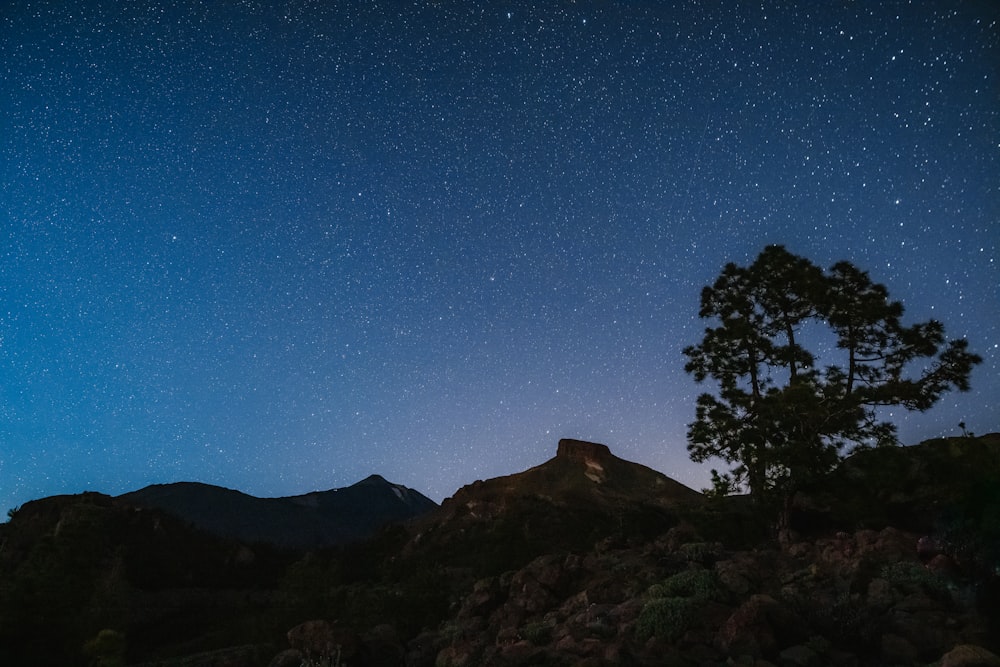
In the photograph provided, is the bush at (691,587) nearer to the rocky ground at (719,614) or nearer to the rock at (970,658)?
the rocky ground at (719,614)

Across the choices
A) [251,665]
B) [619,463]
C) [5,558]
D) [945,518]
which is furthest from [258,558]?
[619,463]

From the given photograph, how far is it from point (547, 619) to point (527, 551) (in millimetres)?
17045

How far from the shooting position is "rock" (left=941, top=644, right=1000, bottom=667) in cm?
741

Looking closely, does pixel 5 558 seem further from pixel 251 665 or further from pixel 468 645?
pixel 468 645

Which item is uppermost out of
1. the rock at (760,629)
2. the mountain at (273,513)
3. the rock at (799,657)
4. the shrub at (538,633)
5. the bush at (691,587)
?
the mountain at (273,513)

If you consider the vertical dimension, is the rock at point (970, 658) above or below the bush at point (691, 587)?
below

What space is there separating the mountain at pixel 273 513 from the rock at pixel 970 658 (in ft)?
330

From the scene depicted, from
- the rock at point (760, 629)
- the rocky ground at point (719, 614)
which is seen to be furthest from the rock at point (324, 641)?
the rock at point (760, 629)

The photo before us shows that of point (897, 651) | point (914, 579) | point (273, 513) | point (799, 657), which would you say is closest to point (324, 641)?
point (799, 657)

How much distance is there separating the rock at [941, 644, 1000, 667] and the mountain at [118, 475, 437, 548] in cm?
10051

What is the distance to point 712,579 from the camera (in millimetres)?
13289

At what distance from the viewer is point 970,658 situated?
24.8ft

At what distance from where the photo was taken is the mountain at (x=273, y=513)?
11306 centimetres

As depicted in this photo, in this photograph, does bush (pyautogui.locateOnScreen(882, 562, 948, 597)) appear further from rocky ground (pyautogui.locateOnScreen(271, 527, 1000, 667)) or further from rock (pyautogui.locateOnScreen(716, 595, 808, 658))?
rock (pyautogui.locateOnScreen(716, 595, 808, 658))
